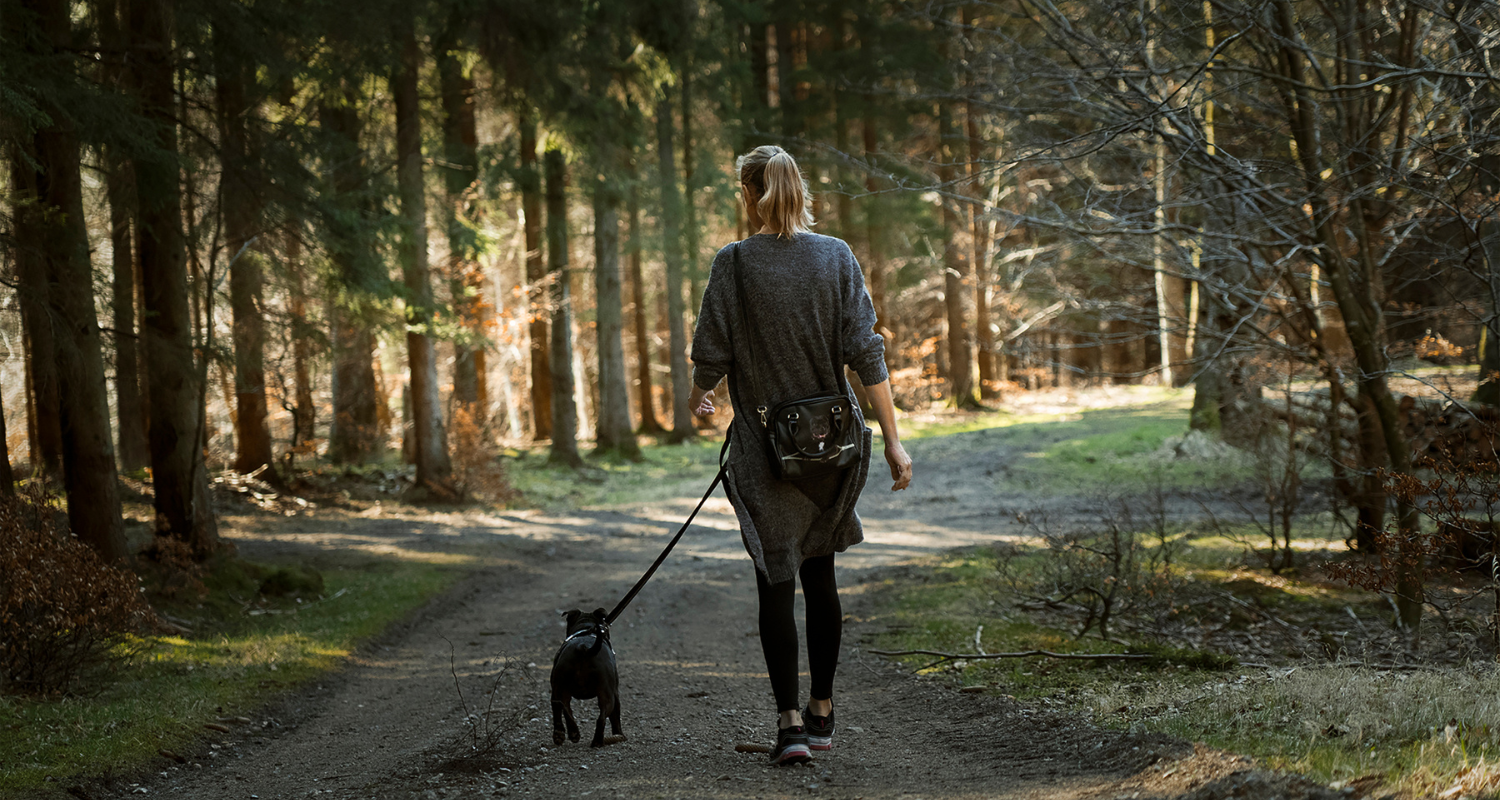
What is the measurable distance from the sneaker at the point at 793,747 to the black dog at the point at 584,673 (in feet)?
2.24

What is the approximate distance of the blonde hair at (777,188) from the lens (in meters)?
3.38

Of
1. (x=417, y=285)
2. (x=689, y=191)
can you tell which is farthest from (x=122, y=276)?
(x=689, y=191)

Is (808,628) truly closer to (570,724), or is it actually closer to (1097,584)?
(570,724)

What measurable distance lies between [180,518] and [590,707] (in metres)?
4.83

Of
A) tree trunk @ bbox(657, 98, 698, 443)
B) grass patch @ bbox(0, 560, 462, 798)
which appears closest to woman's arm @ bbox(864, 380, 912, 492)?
grass patch @ bbox(0, 560, 462, 798)

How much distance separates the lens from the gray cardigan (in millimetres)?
3379

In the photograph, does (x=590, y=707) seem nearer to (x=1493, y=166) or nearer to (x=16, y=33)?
(x=16, y=33)

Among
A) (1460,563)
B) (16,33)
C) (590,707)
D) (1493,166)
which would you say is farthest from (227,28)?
(1460,563)

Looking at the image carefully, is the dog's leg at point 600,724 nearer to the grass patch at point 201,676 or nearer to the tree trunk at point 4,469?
the grass patch at point 201,676

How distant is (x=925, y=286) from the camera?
31.4m

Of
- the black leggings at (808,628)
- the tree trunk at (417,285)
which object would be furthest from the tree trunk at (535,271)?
the black leggings at (808,628)

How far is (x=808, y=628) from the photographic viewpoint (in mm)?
3555

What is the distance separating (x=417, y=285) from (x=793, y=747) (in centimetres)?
1125

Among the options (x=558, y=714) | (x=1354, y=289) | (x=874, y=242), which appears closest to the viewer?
(x=558, y=714)
